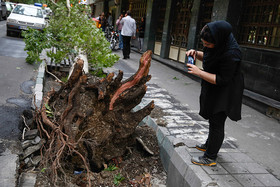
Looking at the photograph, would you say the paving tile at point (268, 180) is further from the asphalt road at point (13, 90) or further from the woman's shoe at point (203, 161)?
the asphalt road at point (13, 90)

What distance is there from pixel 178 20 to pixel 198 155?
1000 centimetres

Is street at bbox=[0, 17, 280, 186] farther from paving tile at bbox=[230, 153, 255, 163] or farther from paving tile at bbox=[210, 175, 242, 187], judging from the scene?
paving tile at bbox=[210, 175, 242, 187]

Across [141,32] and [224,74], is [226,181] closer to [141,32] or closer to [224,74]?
[224,74]

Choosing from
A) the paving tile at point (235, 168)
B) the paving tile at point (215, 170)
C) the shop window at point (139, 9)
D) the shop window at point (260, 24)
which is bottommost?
the paving tile at point (235, 168)

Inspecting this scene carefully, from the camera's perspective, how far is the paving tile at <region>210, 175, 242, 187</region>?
2.98 metres

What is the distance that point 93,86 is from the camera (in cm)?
419

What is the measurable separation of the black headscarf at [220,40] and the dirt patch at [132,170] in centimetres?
199

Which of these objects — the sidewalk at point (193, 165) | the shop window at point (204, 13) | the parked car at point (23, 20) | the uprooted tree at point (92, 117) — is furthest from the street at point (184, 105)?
the parked car at point (23, 20)

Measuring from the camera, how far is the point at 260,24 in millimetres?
7434

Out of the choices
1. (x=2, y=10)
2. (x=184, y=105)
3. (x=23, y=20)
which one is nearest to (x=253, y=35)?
(x=184, y=105)

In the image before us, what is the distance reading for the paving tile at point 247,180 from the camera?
3.07 meters

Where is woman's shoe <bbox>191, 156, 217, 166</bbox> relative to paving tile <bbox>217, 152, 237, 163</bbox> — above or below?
above

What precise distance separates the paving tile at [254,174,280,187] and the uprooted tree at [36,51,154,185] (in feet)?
6.51

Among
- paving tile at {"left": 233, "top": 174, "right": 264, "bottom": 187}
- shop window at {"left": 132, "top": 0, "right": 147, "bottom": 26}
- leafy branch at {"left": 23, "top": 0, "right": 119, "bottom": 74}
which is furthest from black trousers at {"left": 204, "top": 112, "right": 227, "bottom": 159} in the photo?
shop window at {"left": 132, "top": 0, "right": 147, "bottom": 26}
